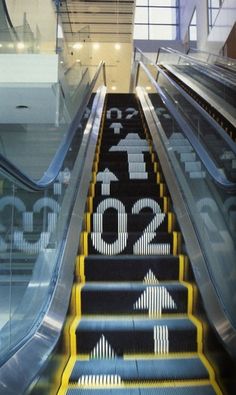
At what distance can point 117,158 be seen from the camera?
575cm

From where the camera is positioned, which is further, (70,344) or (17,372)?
(70,344)

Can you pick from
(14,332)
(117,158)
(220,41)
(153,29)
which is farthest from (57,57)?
(153,29)

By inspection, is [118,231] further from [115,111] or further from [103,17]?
[103,17]

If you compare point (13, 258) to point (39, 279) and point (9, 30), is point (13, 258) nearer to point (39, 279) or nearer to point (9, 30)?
point (39, 279)

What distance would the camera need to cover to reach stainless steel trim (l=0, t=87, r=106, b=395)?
1.85 meters

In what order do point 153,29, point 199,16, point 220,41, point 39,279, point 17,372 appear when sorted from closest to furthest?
point 17,372 < point 39,279 < point 220,41 < point 199,16 < point 153,29

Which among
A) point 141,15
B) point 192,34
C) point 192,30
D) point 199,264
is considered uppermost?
point 141,15

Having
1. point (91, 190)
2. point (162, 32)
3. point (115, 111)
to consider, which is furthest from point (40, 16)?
point (162, 32)

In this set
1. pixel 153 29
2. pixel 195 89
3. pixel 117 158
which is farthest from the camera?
pixel 153 29

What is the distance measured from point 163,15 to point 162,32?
1.31m

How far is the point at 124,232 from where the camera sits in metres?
3.98

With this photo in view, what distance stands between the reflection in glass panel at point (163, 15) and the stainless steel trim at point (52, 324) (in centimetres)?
1818

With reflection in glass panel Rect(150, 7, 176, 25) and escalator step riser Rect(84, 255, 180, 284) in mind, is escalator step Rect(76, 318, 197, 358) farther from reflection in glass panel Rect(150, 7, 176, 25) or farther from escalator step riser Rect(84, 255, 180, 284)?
reflection in glass panel Rect(150, 7, 176, 25)

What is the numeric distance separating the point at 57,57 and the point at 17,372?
7.38m
